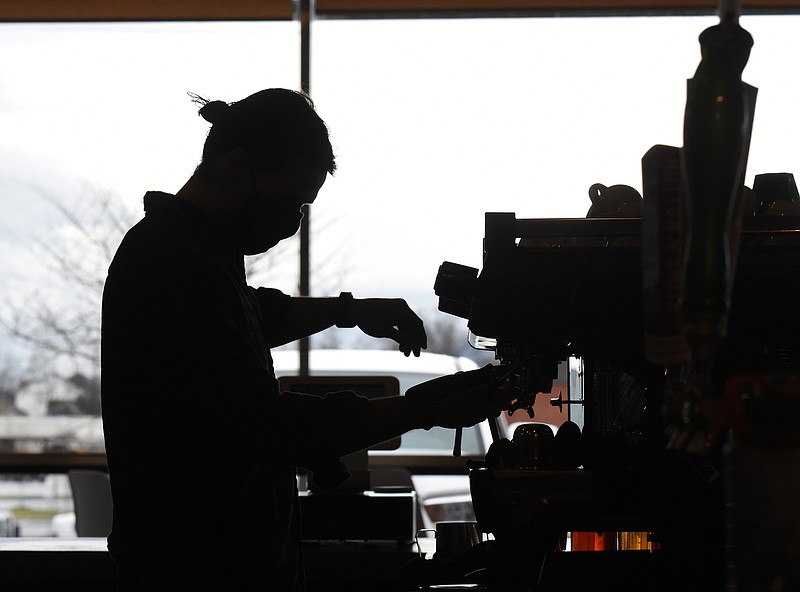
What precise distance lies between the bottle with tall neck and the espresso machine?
456 mm

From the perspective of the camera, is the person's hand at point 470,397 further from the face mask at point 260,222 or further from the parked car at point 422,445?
the parked car at point 422,445

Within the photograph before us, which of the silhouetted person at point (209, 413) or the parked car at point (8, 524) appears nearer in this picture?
the silhouetted person at point (209, 413)

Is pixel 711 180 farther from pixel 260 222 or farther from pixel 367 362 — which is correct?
→ pixel 367 362

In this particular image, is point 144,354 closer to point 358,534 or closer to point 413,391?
point 413,391

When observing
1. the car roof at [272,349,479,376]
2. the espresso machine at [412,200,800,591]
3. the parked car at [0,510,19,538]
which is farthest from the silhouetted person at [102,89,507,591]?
the parked car at [0,510,19,538]

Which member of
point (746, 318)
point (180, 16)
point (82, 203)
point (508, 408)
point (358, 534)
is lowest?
point (358, 534)

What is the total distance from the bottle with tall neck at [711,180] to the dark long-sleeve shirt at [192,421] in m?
0.80

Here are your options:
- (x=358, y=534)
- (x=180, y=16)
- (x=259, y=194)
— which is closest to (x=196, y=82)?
(x=180, y=16)

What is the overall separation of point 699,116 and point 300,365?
3851 mm

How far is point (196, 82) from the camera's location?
449 centimetres

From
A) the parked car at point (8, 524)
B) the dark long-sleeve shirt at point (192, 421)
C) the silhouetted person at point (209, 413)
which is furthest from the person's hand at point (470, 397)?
the parked car at point (8, 524)

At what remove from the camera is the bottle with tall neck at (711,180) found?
20.6 inches

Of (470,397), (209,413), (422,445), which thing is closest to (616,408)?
(470,397)

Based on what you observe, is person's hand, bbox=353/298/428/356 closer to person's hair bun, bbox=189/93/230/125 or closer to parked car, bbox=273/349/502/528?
person's hair bun, bbox=189/93/230/125
